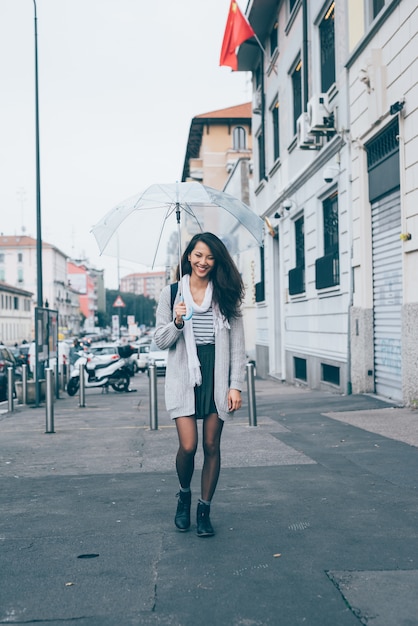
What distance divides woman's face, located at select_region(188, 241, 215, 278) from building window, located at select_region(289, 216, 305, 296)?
14.1m

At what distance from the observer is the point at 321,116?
50.0 ft

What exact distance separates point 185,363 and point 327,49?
1345 cm

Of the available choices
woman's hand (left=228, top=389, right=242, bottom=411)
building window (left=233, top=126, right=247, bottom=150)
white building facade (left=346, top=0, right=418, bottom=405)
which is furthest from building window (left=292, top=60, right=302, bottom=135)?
building window (left=233, top=126, right=247, bottom=150)

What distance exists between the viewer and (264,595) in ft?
11.6

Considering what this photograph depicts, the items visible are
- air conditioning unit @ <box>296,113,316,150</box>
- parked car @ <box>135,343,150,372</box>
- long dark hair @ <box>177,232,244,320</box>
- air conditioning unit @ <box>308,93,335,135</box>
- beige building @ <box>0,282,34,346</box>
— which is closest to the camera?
long dark hair @ <box>177,232,244,320</box>

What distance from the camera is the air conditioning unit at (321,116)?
1523cm

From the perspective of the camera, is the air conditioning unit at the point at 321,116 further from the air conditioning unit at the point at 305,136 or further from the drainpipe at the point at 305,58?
the drainpipe at the point at 305,58

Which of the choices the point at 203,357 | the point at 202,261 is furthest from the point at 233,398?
the point at 202,261

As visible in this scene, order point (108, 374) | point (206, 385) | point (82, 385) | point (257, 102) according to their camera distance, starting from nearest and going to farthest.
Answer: point (206, 385), point (82, 385), point (108, 374), point (257, 102)

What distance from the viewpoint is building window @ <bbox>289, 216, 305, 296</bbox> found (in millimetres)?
18938

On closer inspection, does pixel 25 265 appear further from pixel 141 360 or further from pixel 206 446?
pixel 206 446

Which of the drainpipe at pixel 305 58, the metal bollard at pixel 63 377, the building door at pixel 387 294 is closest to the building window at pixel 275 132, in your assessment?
the drainpipe at pixel 305 58

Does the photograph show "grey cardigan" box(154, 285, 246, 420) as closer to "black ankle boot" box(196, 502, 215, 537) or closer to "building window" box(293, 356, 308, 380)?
"black ankle boot" box(196, 502, 215, 537)

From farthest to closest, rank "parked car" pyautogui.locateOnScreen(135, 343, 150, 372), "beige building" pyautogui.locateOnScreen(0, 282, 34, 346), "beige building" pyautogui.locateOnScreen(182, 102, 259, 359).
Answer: "beige building" pyautogui.locateOnScreen(0, 282, 34, 346) < "beige building" pyautogui.locateOnScreen(182, 102, 259, 359) < "parked car" pyautogui.locateOnScreen(135, 343, 150, 372)
